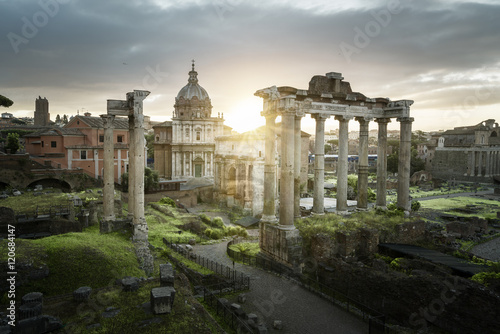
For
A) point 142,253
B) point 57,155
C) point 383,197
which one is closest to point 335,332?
point 142,253

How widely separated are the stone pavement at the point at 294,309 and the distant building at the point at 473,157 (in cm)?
7504

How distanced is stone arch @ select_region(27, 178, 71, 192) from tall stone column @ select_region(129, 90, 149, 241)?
76.4 ft

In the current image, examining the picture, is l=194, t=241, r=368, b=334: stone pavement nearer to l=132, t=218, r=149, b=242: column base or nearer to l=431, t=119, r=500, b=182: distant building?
l=132, t=218, r=149, b=242: column base

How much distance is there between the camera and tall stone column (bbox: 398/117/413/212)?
19391mm

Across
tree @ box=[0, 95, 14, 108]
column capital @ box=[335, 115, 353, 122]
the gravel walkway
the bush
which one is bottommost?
the gravel walkway

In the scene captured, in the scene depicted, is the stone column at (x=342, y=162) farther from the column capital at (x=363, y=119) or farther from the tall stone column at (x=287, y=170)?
the tall stone column at (x=287, y=170)

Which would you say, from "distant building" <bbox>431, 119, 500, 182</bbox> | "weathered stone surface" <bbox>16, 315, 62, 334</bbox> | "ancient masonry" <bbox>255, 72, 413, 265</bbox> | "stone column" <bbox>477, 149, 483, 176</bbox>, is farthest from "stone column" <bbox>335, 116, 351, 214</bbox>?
"stone column" <bbox>477, 149, 483, 176</bbox>

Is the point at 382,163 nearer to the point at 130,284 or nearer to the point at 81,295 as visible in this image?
the point at 130,284

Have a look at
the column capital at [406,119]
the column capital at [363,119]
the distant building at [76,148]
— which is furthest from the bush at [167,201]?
the column capital at [406,119]

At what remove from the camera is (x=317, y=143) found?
18.4 m

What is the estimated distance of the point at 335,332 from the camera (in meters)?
10.6

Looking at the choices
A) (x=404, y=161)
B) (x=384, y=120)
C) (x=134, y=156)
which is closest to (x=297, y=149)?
(x=384, y=120)

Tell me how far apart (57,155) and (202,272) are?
34276 mm

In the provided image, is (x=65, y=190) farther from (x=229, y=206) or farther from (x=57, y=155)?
(x=229, y=206)
